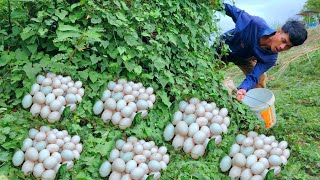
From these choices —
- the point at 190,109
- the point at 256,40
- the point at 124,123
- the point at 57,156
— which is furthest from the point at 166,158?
the point at 256,40

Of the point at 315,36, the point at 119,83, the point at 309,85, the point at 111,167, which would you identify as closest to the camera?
the point at 111,167

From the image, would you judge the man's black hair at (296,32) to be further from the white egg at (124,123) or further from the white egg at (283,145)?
the white egg at (124,123)

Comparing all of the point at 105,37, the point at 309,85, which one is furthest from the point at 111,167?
the point at 309,85

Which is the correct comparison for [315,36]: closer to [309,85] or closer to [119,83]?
[309,85]

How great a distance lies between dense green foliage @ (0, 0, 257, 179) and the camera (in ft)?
9.19

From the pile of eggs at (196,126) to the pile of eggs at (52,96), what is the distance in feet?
2.54

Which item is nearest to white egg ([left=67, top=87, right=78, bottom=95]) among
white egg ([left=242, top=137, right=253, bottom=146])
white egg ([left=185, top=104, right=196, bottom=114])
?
white egg ([left=185, top=104, right=196, bottom=114])

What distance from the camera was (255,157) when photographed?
283cm

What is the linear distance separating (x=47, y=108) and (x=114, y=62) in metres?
0.68

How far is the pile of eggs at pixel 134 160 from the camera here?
263 centimetres

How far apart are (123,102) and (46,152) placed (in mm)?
727

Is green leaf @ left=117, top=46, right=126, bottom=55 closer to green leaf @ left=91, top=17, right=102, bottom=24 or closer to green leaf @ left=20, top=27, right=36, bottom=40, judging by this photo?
green leaf @ left=91, top=17, right=102, bottom=24

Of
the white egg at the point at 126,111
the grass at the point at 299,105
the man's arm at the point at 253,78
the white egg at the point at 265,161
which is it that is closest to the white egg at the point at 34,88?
the white egg at the point at 126,111

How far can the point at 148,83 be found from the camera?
10.8 feet
